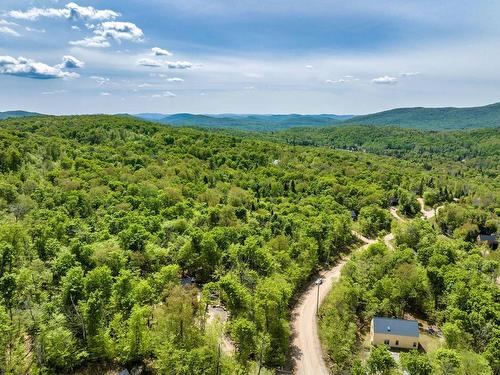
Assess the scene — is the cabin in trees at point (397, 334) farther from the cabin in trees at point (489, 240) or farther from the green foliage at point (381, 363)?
the cabin in trees at point (489, 240)

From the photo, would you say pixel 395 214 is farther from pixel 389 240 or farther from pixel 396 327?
pixel 396 327

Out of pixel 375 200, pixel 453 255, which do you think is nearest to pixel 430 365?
pixel 453 255

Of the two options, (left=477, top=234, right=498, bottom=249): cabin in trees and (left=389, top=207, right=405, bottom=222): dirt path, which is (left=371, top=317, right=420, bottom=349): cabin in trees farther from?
(left=389, top=207, right=405, bottom=222): dirt path

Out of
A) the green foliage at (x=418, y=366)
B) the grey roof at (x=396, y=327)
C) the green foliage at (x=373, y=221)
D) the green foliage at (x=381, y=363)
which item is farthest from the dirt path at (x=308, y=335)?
the green foliage at (x=373, y=221)

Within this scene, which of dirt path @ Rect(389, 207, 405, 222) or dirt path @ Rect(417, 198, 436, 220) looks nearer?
dirt path @ Rect(389, 207, 405, 222)

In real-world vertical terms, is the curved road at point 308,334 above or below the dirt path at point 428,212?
above

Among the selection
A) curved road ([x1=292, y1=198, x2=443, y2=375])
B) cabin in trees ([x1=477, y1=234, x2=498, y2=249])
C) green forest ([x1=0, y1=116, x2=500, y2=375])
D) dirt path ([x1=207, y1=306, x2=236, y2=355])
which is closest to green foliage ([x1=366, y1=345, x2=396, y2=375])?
green forest ([x1=0, y1=116, x2=500, y2=375])
